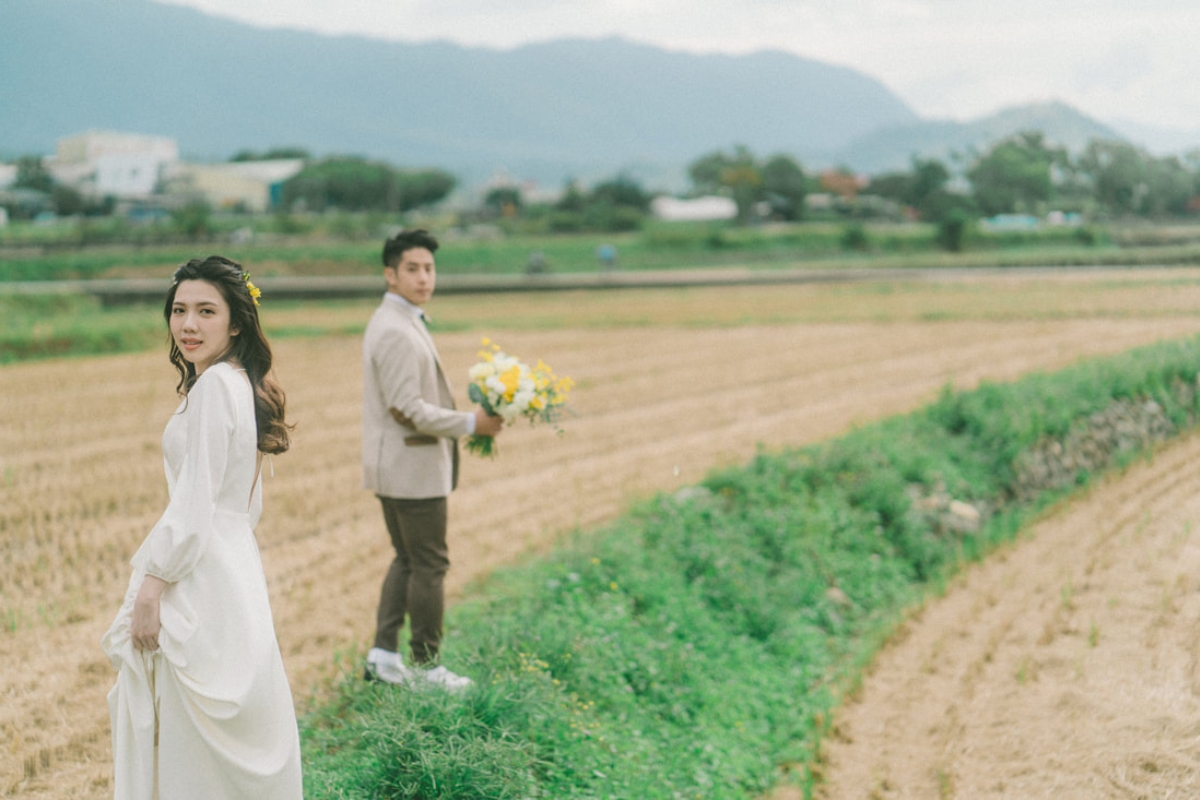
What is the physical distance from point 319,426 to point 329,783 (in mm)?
8216

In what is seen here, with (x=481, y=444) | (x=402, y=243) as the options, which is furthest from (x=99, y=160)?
(x=481, y=444)

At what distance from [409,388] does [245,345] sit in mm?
1513

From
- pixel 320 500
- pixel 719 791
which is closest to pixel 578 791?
pixel 719 791

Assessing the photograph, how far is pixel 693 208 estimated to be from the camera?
4018 inches

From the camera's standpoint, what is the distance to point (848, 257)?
161 feet

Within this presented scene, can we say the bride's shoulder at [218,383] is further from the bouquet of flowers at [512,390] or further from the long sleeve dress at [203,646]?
the bouquet of flowers at [512,390]

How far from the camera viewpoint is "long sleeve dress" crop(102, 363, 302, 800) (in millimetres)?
2740

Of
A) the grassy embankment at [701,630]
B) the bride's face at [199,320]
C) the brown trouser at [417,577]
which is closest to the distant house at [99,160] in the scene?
the grassy embankment at [701,630]

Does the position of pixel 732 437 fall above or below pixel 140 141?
below

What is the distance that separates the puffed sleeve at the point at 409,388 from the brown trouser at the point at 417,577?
374mm

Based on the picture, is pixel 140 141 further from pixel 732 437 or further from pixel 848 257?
pixel 732 437

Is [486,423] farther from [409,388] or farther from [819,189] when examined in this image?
[819,189]

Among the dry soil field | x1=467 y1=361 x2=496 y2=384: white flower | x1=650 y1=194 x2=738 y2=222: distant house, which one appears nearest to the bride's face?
x1=467 y1=361 x2=496 y2=384: white flower

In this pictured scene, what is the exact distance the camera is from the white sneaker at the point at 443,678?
4345 mm
